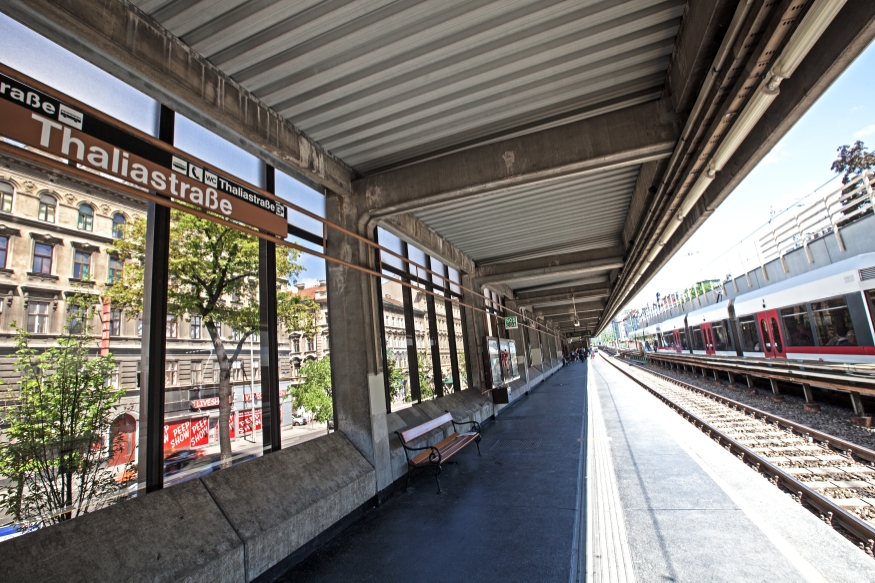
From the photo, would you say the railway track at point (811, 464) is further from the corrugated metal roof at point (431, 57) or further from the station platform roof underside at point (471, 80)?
the corrugated metal roof at point (431, 57)

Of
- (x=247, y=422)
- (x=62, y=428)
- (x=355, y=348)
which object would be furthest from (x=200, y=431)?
(x=355, y=348)

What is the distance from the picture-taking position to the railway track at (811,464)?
4.20 m

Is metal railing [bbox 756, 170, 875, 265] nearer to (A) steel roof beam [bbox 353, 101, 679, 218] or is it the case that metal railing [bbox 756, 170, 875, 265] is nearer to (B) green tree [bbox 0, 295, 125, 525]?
(A) steel roof beam [bbox 353, 101, 679, 218]

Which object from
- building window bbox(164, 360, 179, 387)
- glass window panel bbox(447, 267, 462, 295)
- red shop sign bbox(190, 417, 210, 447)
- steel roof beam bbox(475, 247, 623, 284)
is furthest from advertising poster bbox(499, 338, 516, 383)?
building window bbox(164, 360, 179, 387)

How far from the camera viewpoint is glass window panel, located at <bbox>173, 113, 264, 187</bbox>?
4.51 meters

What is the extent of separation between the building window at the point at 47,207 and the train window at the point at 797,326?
52.3ft

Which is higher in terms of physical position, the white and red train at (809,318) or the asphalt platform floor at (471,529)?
the white and red train at (809,318)

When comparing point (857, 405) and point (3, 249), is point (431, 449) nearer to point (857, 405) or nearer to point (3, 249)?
point (3, 249)

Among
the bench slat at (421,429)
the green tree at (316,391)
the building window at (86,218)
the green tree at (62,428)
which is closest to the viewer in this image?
the green tree at (62,428)

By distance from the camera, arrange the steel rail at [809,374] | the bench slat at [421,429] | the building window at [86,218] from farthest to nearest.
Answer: the steel rail at [809,374] → the bench slat at [421,429] → the building window at [86,218]

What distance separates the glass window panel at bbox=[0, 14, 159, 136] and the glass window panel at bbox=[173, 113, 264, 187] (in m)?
0.29

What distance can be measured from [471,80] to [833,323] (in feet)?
38.4

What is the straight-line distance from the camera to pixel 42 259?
10.4ft

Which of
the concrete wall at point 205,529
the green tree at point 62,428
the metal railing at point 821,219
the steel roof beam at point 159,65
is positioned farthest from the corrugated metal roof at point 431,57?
the metal railing at point 821,219
